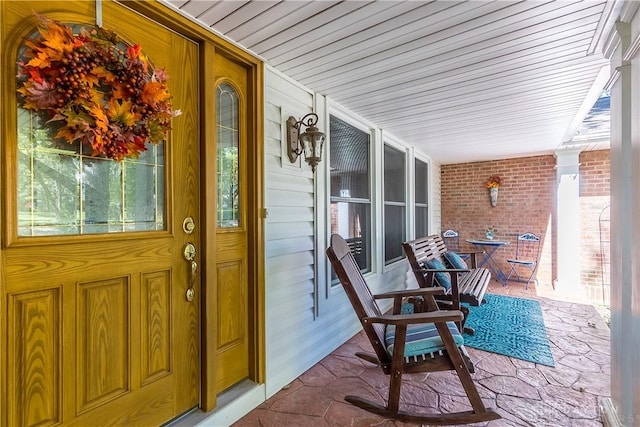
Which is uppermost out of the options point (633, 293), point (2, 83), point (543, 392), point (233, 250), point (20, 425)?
point (2, 83)

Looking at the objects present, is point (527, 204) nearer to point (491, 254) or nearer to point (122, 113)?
point (491, 254)

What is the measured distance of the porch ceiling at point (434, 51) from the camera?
149cm

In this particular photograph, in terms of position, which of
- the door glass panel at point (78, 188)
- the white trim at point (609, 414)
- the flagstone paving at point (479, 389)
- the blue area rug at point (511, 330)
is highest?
the door glass panel at point (78, 188)

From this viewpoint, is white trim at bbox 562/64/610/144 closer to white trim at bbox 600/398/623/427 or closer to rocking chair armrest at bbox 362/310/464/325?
rocking chair armrest at bbox 362/310/464/325

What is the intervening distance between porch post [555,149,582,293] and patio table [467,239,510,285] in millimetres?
779

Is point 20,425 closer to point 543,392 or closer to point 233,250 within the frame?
point 233,250

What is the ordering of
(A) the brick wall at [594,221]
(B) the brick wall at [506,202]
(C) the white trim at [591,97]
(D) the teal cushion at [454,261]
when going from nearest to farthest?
(C) the white trim at [591,97] → (D) the teal cushion at [454,261] → (A) the brick wall at [594,221] → (B) the brick wall at [506,202]

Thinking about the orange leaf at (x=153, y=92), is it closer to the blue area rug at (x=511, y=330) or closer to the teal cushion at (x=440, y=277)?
the teal cushion at (x=440, y=277)

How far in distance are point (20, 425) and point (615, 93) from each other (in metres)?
3.08

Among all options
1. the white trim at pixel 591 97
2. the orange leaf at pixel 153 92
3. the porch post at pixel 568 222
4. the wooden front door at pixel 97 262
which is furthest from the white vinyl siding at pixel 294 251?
the porch post at pixel 568 222

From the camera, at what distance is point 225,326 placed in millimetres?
1872

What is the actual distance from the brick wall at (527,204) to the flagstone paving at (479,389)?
8.44 ft

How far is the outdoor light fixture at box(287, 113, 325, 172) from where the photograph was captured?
87.4 inches

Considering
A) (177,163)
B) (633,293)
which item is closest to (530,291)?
(633,293)
